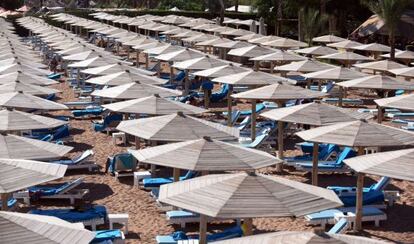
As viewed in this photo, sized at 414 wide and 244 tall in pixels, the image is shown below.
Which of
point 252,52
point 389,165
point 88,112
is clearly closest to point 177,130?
point 389,165

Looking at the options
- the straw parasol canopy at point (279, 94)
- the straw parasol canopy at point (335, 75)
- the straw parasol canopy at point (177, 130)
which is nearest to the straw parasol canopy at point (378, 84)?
the straw parasol canopy at point (335, 75)

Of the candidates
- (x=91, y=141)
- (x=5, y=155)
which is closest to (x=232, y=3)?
(x=91, y=141)

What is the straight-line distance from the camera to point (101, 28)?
39.2 m

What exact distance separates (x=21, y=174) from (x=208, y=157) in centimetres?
286

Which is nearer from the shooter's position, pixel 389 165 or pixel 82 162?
pixel 389 165

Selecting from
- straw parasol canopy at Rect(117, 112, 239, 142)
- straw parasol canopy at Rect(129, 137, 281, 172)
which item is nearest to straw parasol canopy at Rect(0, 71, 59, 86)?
straw parasol canopy at Rect(117, 112, 239, 142)

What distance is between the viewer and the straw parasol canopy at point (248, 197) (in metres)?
8.29

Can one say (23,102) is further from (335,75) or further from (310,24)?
(310,24)

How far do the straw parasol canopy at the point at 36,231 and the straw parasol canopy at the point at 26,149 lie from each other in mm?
4120

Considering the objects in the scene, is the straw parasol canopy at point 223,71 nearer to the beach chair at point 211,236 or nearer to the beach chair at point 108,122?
the beach chair at point 108,122

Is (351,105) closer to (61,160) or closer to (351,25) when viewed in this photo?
(61,160)

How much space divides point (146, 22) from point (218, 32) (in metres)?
6.43

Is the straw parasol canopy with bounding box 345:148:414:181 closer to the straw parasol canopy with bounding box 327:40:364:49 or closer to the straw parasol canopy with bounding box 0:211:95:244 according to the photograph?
the straw parasol canopy with bounding box 0:211:95:244

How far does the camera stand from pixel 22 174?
9469 mm
